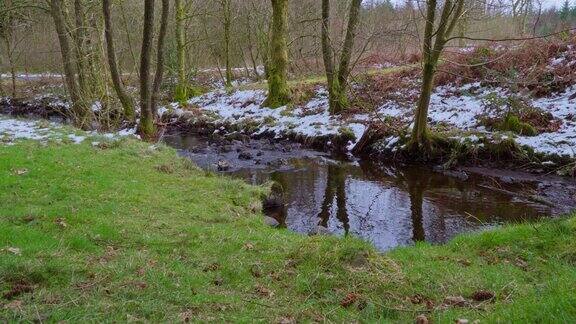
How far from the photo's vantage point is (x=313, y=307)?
510 cm

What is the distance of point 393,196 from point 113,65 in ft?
34.1

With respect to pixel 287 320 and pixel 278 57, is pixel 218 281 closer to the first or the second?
pixel 287 320

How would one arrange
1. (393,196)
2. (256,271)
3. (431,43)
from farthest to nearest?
1. (431,43)
2. (393,196)
3. (256,271)

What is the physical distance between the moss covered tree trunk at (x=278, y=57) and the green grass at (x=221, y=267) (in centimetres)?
1524

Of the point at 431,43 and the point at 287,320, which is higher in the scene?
the point at 431,43

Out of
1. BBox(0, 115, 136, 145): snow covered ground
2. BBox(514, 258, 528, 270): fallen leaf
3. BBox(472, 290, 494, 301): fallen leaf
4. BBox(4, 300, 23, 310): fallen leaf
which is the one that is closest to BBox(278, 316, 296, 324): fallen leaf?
BBox(472, 290, 494, 301): fallen leaf

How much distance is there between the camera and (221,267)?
6.18 metres

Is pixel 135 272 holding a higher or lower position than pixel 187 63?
lower

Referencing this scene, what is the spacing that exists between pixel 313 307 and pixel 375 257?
1.55 m

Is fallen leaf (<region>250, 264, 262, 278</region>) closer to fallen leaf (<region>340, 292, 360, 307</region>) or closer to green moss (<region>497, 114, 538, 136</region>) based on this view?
fallen leaf (<region>340, 292, 360, 307</region>)

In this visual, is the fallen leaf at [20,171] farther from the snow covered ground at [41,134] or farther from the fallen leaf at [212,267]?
the fallen leaf at [212,267]

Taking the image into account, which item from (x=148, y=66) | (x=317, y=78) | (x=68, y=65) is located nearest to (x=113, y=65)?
(x=148, y=66)

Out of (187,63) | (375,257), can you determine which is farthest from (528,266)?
(187,63)

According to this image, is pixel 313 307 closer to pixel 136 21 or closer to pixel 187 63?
pixel 136 21
